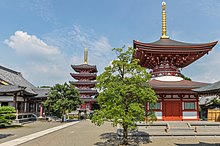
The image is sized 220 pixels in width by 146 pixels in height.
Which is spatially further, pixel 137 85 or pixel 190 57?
pixel 190 57

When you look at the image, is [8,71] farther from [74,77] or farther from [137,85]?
[137,85]

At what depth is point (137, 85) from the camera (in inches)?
579

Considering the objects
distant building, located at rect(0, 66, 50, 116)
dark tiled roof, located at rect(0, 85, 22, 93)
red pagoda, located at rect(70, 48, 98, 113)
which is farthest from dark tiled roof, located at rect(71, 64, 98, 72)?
dark tiled roof, located at rect(0, 85, 22, 93)

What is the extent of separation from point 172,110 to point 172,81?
10.7 ft

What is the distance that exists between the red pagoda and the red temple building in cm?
3675

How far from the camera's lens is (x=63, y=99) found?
36.5m

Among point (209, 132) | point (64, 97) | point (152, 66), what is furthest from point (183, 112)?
point (64, 97)

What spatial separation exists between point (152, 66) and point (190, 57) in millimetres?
4674

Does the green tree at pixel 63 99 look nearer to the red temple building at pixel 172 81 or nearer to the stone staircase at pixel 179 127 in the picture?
the red temple building at pixel 172 81

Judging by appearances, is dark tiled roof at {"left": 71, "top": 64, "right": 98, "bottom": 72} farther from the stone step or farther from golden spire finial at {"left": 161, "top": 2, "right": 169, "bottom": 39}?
the stone step

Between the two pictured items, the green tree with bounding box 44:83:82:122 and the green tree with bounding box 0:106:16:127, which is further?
the green tree with bounding box 44:83:82:122

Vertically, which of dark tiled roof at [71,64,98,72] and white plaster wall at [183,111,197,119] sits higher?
dark tiled roof at [71,64,98,72]

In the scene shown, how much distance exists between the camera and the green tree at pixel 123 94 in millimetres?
13562

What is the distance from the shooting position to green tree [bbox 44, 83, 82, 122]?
3534 cm
